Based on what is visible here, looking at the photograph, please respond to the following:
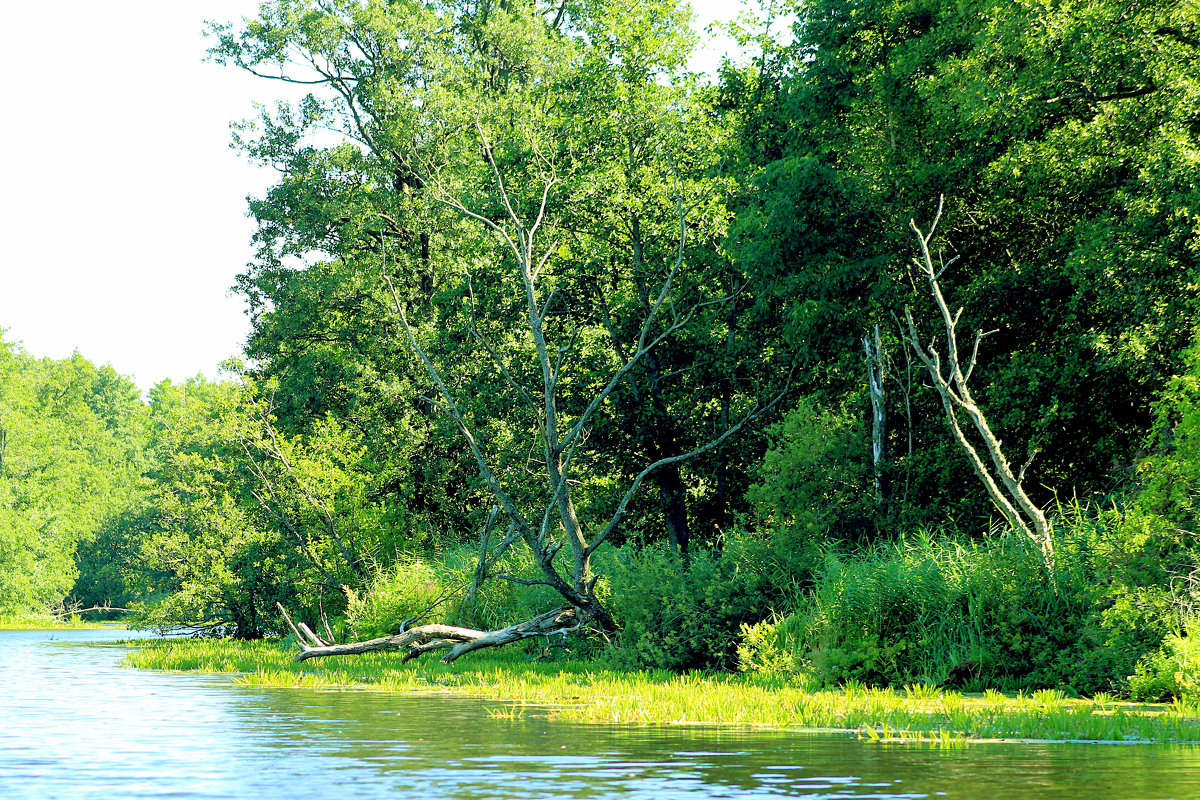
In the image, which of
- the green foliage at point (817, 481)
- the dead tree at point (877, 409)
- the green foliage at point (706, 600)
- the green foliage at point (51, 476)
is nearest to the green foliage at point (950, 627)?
the green foliage at point (706, 600)

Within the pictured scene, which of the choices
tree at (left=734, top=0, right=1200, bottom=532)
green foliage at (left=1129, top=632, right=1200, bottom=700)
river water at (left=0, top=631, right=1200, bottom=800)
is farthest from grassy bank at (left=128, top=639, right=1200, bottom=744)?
tree at (left=734, top=0, right=1200, bottom=532)

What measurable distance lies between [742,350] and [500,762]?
786 inches

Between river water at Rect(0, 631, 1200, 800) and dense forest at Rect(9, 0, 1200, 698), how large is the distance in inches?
219

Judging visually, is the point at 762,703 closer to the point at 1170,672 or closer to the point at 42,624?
the point at 1170,672

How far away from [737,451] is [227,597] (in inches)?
764

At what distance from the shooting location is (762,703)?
1669cm

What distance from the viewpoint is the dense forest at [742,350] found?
793 inches

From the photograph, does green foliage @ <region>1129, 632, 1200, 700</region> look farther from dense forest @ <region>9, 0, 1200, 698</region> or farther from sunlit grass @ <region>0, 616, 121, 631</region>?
sunlit grass @ <region>0, 616, 121, 631</region>

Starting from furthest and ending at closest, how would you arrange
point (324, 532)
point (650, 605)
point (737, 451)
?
point (324, 532)
point (737, 451)
point (650, 605)

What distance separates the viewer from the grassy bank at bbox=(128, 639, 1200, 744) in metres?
13.8

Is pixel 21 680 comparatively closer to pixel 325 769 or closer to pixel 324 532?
pixel 324 532

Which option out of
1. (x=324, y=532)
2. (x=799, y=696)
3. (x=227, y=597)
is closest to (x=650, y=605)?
(x=799, y=696)

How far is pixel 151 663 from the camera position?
3155 cm

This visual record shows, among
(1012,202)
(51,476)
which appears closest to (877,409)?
(1012,202)
